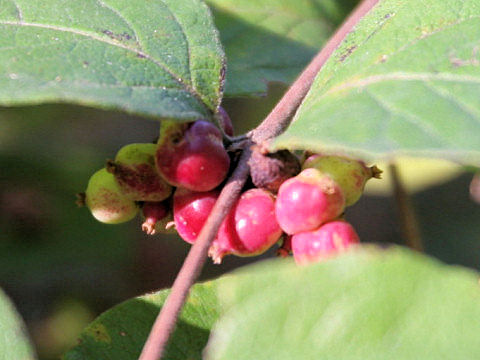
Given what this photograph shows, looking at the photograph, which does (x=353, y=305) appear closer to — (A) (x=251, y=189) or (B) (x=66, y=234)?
(A) (x=251, y=189)

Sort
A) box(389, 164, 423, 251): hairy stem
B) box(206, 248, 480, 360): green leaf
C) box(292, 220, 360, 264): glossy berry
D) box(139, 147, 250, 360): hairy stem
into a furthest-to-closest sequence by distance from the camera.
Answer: box(389, 164, 423, 251): hairy stem → box(292, 220, 360, 264): glossy berry → box(139, 147, 250, 360): hairy stem → box(206, 248, 480, 360): green leaf

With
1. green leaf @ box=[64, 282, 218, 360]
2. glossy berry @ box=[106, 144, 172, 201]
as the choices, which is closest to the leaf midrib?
glossy berry @ box=[106, 144, 172, 201]

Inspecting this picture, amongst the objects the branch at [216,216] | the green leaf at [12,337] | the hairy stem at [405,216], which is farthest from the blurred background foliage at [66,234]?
the green leaf at [12,337]

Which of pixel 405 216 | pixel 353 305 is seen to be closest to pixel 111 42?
pixel 353 305

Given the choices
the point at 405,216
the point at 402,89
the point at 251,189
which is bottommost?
the point at 405,216

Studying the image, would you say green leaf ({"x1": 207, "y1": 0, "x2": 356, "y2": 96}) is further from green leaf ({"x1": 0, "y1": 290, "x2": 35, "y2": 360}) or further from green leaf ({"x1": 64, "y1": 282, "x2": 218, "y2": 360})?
green leaf ({"x1": 0, "y1": 290, "x2": 35, "y2": 360})

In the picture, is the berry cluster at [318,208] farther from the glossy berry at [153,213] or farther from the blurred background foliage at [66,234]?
the blurred background foliage at [66,234]

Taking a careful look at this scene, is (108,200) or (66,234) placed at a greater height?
(108,200)
